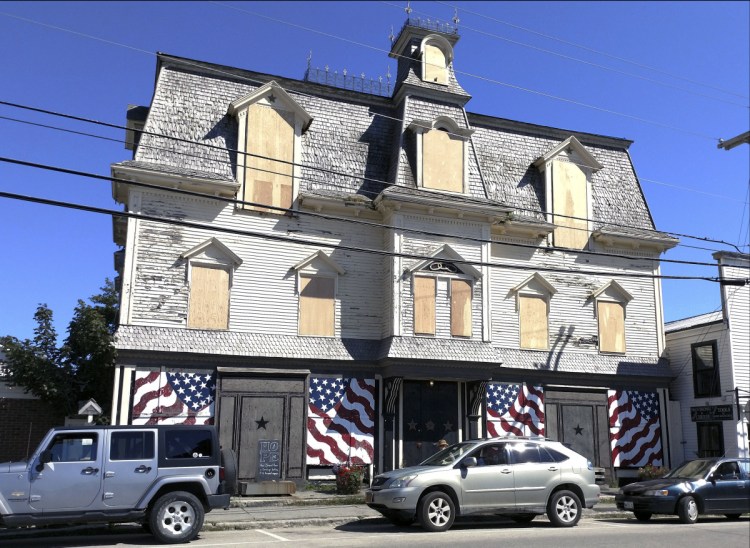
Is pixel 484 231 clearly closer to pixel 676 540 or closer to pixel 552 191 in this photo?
pixel 552 191

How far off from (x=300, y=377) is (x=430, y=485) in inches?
286

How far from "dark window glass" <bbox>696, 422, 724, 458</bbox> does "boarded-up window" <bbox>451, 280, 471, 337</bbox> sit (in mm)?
8892

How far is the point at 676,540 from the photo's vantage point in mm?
11695

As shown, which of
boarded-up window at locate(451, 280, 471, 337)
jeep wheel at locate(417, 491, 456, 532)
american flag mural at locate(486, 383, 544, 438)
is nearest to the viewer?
jeep wheel at locate(417, 491, 456, 532)

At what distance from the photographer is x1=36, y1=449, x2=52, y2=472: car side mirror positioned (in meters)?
11.4

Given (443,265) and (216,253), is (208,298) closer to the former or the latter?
(216,253)

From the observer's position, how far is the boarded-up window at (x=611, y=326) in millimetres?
23438

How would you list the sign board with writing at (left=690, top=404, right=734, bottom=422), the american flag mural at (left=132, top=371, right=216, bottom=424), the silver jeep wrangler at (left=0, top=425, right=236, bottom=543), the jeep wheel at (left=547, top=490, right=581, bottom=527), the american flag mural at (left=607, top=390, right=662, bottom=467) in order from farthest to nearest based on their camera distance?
the american flag mural at (left=607, top=390, right=662, bottom=467), the sign board with writing at (left=690, top=404, right=734, bottom=422), the american flag mural at (left=132, top=371, right=216, bottom=424), the jeep wheel at (left=547, top=490, right=581, bottom=527), the silver jeep wrangler at (left=0, top=425, right=236, bottom=543)

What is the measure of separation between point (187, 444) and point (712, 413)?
681 inches

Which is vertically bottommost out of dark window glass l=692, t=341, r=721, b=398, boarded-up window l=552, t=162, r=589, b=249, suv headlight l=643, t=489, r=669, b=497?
suv headlight l=643, t=489, r=669, b=497

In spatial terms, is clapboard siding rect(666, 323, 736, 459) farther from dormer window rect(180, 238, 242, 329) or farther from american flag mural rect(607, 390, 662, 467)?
dormer window rect(180, 238, 242, 329)

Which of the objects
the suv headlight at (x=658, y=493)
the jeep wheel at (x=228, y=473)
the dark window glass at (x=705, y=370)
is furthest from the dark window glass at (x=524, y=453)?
the dark window glass at (x=705, y=370)

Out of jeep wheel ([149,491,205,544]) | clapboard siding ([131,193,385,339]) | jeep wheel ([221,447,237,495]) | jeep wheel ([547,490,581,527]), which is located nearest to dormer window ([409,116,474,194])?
clapboard siding ([131,193,385,339])

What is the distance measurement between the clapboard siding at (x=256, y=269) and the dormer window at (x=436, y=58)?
224 inches
